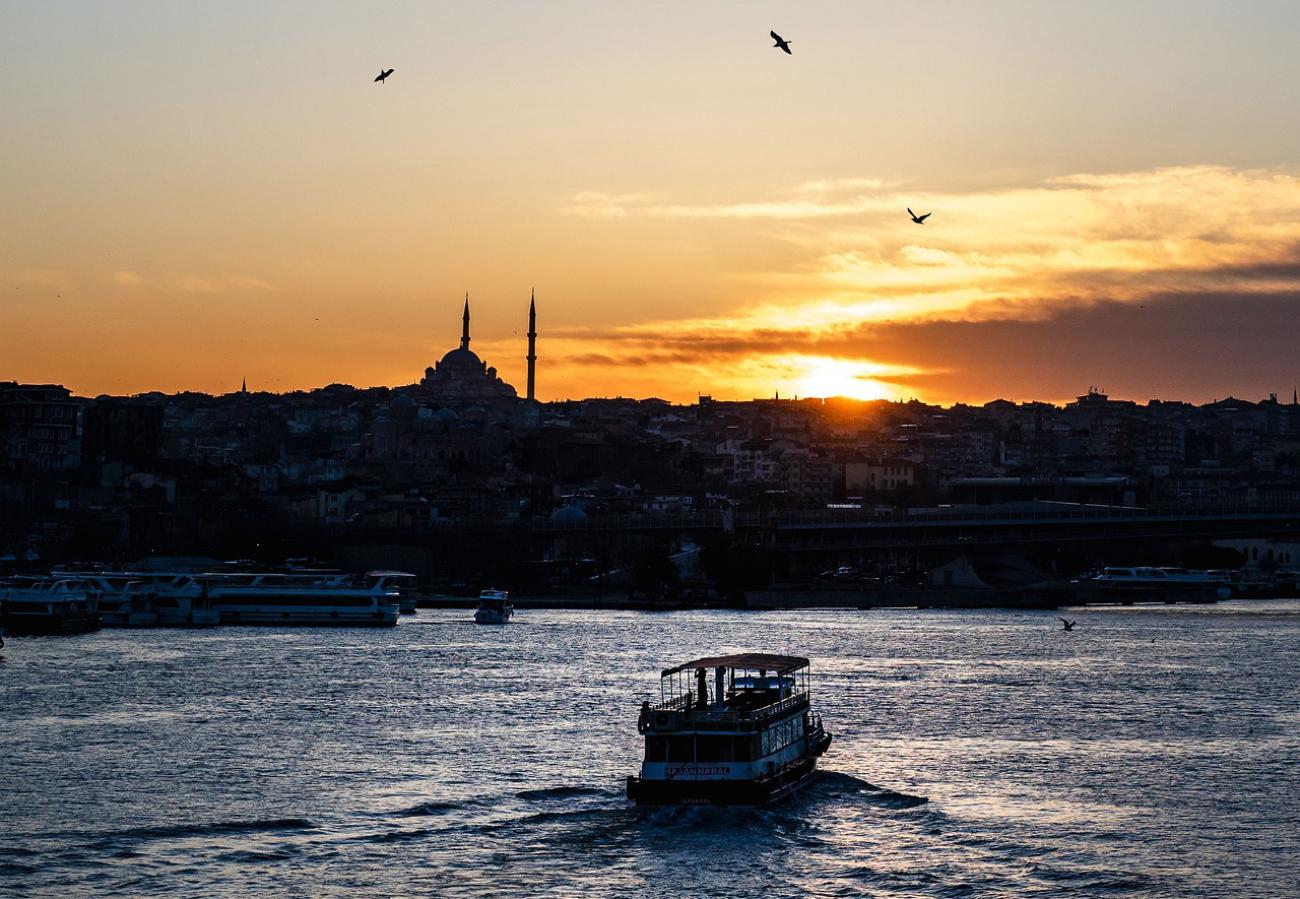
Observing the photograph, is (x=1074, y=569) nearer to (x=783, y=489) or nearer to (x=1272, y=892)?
(x=783, y=489)

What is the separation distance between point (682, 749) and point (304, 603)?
38.2 m

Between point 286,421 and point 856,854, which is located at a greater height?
point 286,421

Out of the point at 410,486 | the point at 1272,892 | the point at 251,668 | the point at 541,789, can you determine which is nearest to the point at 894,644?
the point at 251,668

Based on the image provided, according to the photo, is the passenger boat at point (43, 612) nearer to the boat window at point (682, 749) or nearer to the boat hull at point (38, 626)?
the boat hull at point (38, 626)

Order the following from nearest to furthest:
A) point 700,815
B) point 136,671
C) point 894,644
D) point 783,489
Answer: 1. point 700,815
2. point 136,671
3. point 894,644
4. point 783,489

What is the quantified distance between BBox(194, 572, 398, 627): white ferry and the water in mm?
12951

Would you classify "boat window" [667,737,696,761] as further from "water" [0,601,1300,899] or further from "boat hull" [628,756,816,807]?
"water" [0,601,1300,899]

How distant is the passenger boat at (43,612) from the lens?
57656 millimetres

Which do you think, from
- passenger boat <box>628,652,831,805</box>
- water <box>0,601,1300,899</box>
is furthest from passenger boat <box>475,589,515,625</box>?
passenger boat <box>628,652,831,805</box>

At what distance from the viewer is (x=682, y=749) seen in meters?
27.6

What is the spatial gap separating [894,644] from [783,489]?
94753 millimetres

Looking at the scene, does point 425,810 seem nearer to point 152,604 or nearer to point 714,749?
point 714,749

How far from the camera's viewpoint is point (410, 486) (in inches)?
4719

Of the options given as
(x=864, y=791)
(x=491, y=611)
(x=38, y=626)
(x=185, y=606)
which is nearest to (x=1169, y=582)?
(x=491, y=611)
